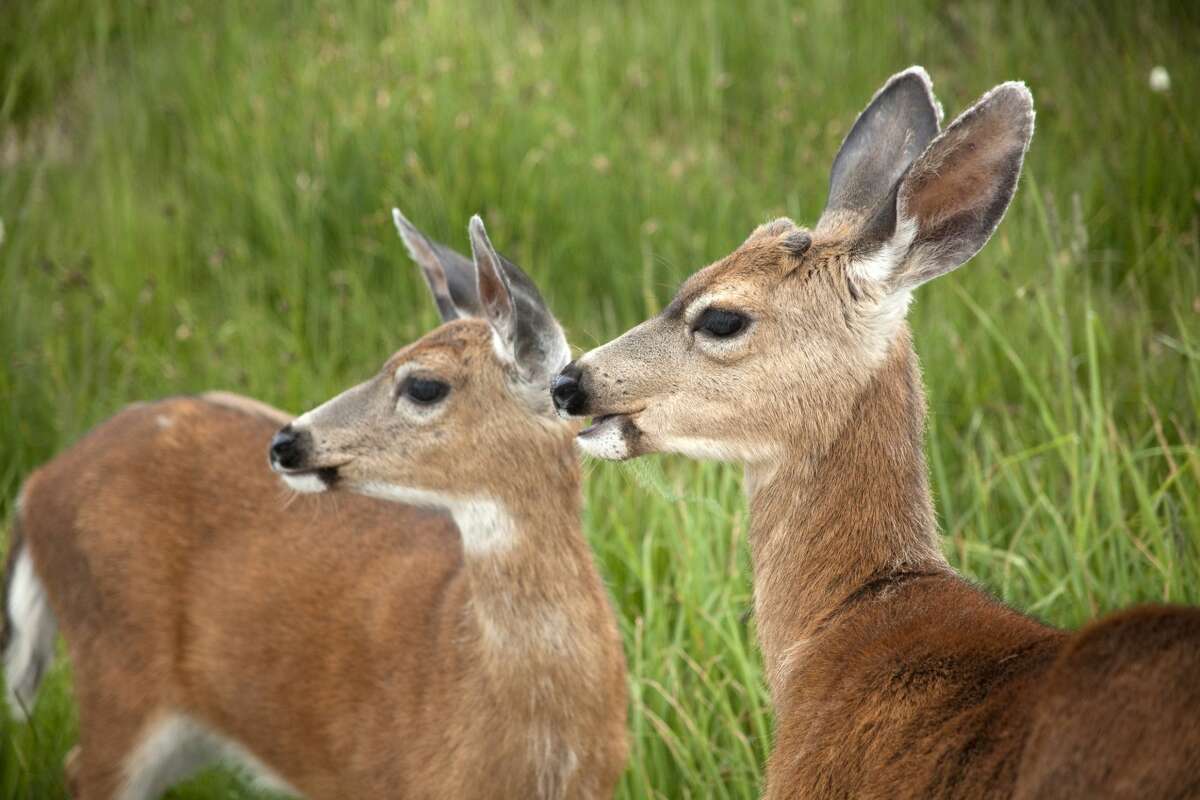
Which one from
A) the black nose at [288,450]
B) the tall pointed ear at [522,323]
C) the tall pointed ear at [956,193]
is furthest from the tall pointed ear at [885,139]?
the black nose at [288,450]

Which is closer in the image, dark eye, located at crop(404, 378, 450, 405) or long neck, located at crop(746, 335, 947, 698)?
long neck, located at crop(746, 335, 947, 698)

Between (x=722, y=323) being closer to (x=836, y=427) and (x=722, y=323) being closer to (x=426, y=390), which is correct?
(x=836, y=427)

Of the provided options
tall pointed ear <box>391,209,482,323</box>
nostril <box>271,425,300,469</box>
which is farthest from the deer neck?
tall pointed ear <box>391,209,482,323</box>

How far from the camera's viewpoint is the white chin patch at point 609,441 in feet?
9.93

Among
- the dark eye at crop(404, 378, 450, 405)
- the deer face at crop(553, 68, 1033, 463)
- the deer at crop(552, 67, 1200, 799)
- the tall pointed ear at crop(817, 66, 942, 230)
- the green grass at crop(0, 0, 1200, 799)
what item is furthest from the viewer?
the green grass at crop(0, 0, 1200, 799)

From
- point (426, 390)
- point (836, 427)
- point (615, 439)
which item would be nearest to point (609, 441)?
point (615, 439)

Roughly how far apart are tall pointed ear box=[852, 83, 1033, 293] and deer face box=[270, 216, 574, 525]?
1065 millimetres

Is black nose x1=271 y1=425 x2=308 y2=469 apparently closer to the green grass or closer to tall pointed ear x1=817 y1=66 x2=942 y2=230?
the green grass

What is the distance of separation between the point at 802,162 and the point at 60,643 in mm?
3269

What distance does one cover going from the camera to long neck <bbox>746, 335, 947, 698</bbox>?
2904 millimetres

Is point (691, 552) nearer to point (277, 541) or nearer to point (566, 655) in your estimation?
point (566, 655)

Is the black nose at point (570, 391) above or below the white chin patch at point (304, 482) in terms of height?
above

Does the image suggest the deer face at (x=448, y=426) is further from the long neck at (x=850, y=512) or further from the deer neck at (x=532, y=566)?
the long neck at (x=850, y=512)

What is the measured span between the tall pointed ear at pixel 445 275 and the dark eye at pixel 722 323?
132 cm
